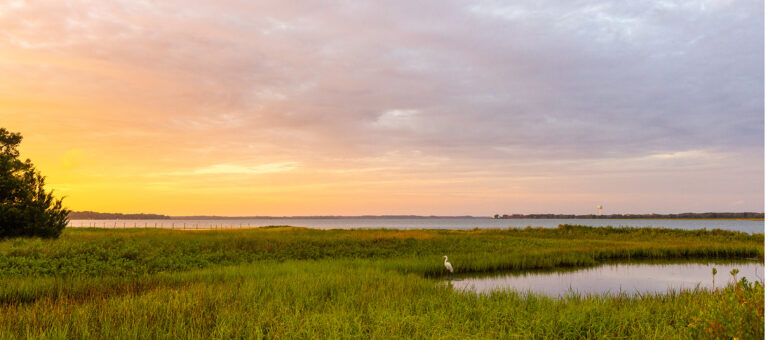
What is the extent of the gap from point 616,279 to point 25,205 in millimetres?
40357

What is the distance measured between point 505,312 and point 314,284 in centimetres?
668

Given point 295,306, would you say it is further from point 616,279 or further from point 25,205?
point 25,205

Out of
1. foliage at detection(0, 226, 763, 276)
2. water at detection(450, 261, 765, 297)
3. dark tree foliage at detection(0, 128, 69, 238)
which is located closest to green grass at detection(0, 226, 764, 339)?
foliage at detection(0, 226, 763, 276)

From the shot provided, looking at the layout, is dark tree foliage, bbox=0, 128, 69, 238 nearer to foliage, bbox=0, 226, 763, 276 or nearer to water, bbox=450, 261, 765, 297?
foliage, bbox=0, 226, 763, 276

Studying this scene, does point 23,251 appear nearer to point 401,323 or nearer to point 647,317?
point 401,323

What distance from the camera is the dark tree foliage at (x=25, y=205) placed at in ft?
99.7

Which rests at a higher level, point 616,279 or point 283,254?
point 283,254

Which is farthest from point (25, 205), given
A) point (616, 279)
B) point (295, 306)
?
point (616, 279)

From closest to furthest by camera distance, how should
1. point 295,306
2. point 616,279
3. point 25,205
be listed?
1. point 295,306
2. point 616,279
3. point 25,205

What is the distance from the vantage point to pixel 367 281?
15.8 m

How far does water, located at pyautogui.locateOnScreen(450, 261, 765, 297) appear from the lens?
61.4ft

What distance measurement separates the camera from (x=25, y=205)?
31125 mm

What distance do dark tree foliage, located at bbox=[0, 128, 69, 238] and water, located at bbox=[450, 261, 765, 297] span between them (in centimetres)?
3160

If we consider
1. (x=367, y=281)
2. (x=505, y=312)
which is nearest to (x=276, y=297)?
(x=367, y=281)
